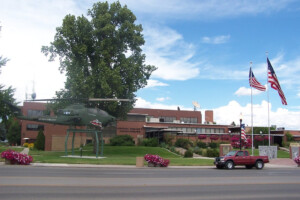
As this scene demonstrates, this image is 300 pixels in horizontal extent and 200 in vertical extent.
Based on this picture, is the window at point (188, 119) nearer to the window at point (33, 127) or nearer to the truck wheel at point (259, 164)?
the window at point (33, 127)

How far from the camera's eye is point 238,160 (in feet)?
90.8

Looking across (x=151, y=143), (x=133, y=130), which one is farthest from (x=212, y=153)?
(x=133, y=130)

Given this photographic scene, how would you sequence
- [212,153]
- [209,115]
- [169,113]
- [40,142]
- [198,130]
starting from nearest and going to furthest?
[212,153] → [40,142] → [198,130] → [169,113] → [209,115]

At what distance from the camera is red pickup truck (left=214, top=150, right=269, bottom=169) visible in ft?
89.5

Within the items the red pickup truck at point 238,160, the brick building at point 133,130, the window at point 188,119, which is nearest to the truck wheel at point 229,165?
the red pickup truck at point 238,160

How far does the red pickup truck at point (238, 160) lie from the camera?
27281 mm

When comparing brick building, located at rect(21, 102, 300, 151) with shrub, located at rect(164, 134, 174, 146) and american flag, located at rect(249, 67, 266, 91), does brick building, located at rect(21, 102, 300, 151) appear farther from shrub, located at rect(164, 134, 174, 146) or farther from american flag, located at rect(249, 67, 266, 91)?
american flag, located at rect(249, 67, 266, 91)

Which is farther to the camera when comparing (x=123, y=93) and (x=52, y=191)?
(x=123, y=93)

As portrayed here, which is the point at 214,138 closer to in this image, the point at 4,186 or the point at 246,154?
the point at 246,154

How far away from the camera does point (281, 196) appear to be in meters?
12.0

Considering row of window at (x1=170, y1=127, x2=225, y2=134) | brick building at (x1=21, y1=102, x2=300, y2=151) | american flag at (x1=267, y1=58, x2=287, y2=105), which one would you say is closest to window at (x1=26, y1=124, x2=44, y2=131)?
brick building at (x1=21, y1=102, x2=300, y2=151)

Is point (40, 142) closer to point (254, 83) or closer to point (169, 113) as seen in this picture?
point (169, 113)

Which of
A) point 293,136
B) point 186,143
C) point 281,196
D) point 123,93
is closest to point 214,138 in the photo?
point 186,143

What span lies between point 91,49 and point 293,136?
155ft
